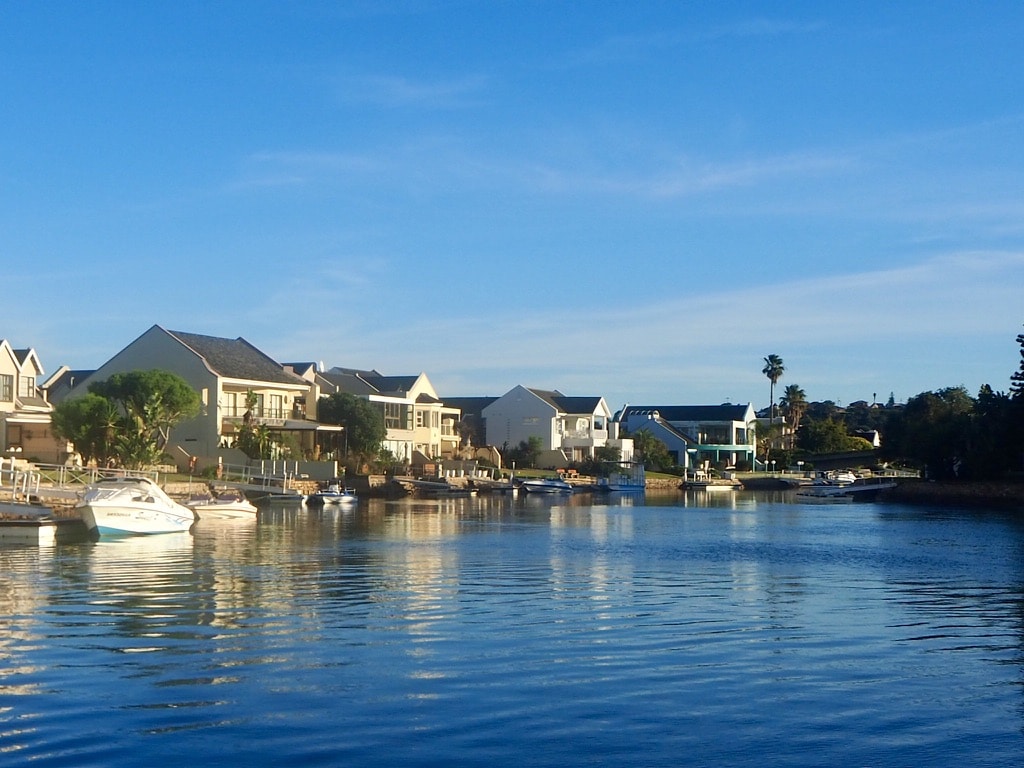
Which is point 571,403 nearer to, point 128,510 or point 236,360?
point 236,360

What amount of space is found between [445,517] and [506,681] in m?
43.5

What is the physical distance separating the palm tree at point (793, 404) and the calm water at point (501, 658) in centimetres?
11914

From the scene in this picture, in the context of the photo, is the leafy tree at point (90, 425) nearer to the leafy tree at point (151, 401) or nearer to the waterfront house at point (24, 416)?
the leafy tree at point (151, 401)

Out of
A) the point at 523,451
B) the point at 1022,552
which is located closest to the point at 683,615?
the point at 1022,552

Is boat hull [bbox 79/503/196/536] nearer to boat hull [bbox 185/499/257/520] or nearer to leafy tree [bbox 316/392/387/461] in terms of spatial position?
boat hull [bbox 185/499/257/520]

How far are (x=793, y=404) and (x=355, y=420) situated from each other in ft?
282

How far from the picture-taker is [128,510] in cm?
4278

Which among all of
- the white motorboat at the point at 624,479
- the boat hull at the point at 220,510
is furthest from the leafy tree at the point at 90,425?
the white motorboat at the point at 624,479

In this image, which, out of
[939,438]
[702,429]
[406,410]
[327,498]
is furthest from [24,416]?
[702,429]

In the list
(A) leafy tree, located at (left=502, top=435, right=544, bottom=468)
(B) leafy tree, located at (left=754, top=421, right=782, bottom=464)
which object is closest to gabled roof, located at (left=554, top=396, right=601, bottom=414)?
(A) leafy tree, located at (left=502, top=435, right=544, bottom=468)

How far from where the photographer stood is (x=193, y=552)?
125 feet

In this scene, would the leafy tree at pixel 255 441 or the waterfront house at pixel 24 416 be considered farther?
the leafy tree at pixel 255 441

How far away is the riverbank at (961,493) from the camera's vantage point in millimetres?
87000

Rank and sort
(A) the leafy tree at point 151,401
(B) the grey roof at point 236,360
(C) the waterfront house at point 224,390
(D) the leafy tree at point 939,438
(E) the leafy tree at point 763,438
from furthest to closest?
(E) the leafy tree at point 763,438 → (D) the leafy tree at point 939,438 → (B) the grey roof at point 236,360 → (C) the waterfront house at point 224,390 → (A) the leafy tree at point 151,401
